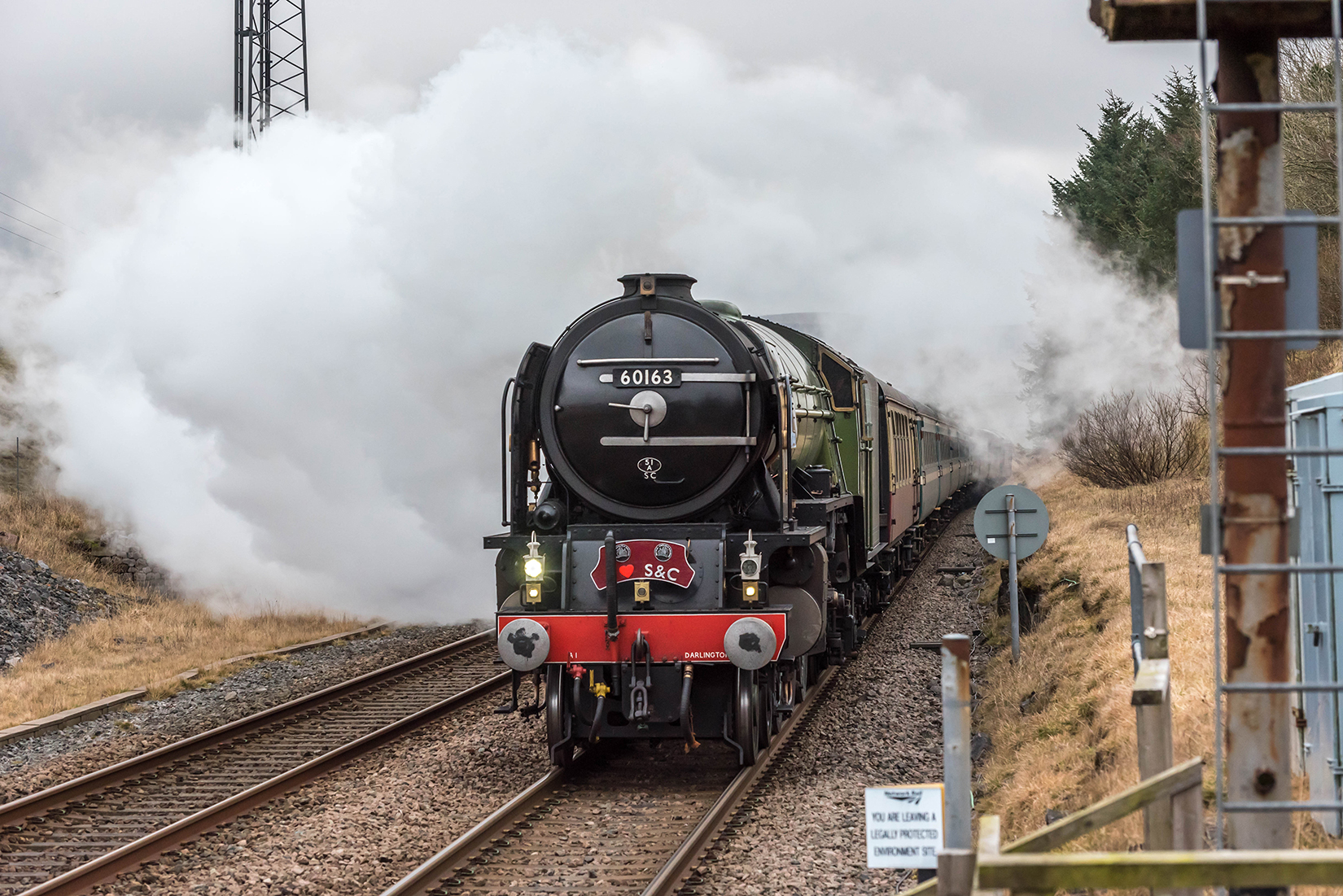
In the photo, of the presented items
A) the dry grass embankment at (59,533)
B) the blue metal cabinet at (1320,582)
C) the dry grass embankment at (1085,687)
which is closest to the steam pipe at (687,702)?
the dry grass embankment at (1085,687)

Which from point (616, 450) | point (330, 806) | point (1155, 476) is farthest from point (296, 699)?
point (1155, 476)

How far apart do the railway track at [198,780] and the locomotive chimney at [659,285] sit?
12.2ft

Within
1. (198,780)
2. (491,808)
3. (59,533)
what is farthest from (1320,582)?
(59,533)

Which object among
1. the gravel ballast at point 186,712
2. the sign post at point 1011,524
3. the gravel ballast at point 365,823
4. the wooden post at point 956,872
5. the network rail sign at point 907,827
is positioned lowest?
the gravel ballast at point 365,823

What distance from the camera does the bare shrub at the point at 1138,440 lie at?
2119 cm

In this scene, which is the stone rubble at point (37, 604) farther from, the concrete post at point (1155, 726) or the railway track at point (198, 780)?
the concrete post at point (1155, 726)

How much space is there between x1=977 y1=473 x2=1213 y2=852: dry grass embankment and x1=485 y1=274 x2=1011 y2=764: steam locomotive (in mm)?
1528

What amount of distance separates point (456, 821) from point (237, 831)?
1186 mm

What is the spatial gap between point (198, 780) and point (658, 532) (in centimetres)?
343

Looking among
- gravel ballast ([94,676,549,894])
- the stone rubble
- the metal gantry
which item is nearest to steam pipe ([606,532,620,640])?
gravel ballast ([94,676,549,894])

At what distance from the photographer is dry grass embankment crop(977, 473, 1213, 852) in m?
6.11

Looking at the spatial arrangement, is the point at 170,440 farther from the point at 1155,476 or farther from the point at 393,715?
the point at 1155,476

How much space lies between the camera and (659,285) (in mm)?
8039

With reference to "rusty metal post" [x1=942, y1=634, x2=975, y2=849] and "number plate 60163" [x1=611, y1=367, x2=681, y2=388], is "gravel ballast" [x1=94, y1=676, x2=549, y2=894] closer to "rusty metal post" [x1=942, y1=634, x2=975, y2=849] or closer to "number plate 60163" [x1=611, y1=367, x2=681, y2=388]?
"number plate 60163" [x1=611, y1=367, x2=681, y2=388]
